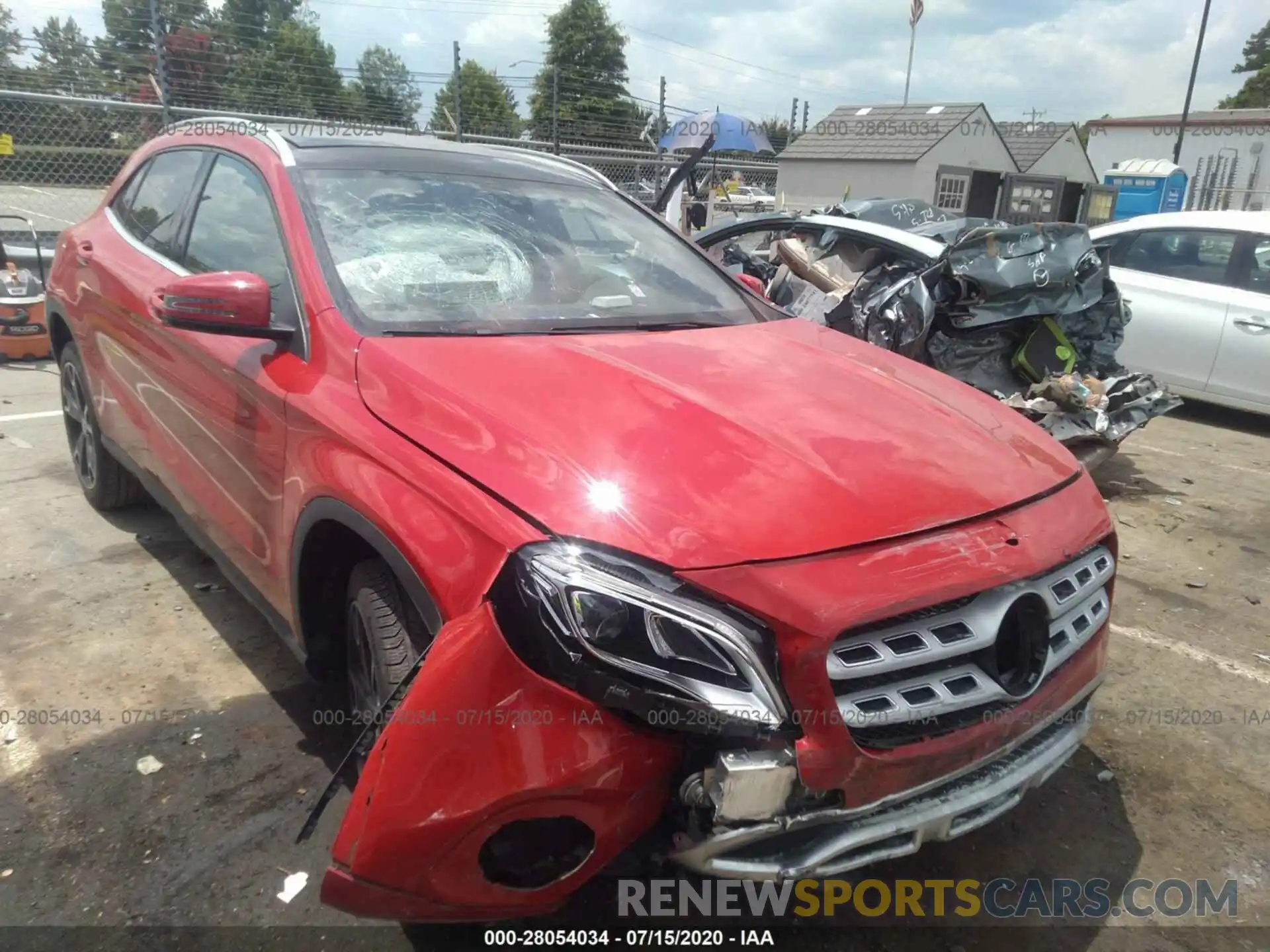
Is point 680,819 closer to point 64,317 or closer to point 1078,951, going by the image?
point 1078,951

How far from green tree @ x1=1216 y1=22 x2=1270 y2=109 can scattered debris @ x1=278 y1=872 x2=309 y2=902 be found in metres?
73.4

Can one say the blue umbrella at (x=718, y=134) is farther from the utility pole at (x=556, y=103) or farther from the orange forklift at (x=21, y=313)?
the orange forklift at (x=21, y=313)

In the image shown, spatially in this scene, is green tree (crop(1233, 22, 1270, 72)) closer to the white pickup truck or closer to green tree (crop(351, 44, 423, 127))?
the white pickup truck

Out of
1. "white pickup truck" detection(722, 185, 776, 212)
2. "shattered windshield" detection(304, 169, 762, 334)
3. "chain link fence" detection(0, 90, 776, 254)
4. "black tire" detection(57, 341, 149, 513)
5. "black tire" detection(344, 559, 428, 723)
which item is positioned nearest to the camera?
"black tire" detection(344, 559, 428, 723)

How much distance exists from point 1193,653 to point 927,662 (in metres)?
2.45

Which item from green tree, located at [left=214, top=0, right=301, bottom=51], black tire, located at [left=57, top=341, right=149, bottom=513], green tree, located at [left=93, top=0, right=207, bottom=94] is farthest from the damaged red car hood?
green tree, located at [left=214, top=0, right=301, bottom=51]

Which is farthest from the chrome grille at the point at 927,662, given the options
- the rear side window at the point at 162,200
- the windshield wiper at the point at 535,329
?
the rear side window at the point at 162,200

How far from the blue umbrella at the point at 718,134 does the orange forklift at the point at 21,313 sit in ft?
32.5

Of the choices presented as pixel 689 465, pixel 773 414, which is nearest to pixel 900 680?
pixel 689 465

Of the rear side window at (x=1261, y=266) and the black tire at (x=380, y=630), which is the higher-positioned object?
the rear side window at (x=1261, y=266)

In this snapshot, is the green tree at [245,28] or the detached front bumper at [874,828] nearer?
the detached front bumper at [874,828]

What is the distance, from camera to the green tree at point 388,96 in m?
12.1

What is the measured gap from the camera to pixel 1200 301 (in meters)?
6.62

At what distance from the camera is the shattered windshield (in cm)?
243
